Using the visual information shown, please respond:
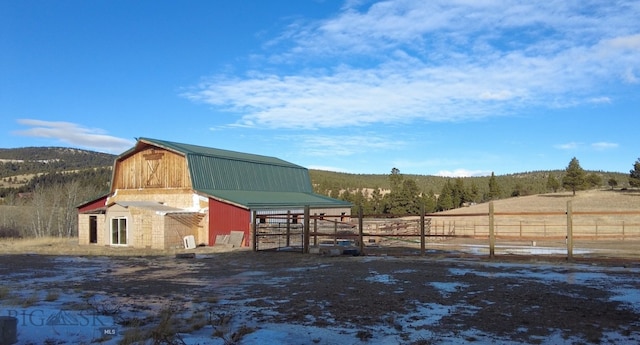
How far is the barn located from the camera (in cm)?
2972

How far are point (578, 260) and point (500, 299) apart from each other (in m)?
8.44

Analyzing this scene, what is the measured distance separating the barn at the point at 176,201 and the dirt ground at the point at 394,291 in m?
10.1

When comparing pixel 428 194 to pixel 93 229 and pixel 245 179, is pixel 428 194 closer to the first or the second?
pixel 245 179

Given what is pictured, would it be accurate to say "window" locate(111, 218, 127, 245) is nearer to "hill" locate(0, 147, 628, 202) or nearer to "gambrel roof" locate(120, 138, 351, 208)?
"gambrel roof" locate(120, 138, 351, 208)

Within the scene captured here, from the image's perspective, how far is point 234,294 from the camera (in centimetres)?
1154

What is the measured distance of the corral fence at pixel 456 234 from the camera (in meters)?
20.3

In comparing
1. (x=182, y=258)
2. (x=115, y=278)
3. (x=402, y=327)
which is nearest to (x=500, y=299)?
(x=402, y=327)

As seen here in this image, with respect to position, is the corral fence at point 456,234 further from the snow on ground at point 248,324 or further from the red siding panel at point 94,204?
the red siding panel at point 94,204

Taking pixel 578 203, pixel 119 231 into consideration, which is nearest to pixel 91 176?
pixel 119 231

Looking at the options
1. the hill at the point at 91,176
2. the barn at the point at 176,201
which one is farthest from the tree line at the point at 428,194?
the barn at the point at 176,201

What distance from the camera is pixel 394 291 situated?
A: 11445 mm

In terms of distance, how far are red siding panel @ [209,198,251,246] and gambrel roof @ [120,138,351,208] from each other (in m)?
0.50

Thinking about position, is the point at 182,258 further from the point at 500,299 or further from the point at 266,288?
the point at 500,299

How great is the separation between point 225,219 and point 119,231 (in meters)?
6.53
